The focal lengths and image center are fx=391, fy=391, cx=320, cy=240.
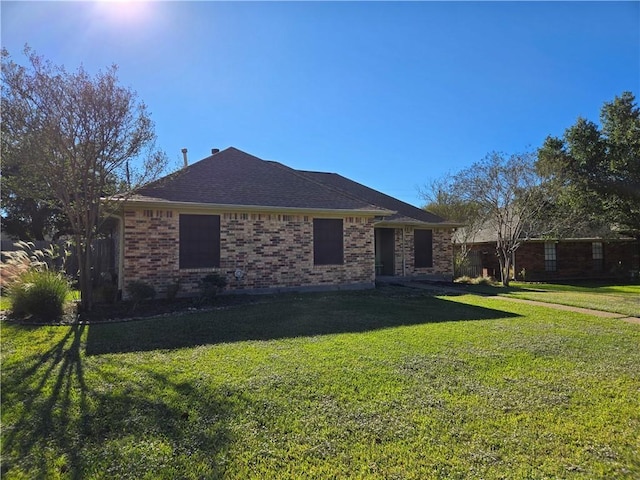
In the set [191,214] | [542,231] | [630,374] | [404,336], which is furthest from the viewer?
[542,231]

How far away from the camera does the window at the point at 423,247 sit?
1652 centimetres

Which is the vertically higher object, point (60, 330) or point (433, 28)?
point (433, 28)

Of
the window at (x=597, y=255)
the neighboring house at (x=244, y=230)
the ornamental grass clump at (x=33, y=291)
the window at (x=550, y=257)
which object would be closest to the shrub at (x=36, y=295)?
the ornamental grass clump at (x=33, y=291)

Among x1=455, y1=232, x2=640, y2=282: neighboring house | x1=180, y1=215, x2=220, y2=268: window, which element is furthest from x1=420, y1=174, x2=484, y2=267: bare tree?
x1=180, y1=215, x2=220, y2=268: window

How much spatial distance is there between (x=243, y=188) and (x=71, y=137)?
199 inches

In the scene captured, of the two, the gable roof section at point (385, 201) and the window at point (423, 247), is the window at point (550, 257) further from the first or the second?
the window at point (423, 247)

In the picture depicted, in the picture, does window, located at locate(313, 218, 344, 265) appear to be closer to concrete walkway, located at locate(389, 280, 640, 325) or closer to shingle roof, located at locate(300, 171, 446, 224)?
concrete walkway, located at locate(389, 280, 640, 325)

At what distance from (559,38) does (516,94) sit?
2985 millimetres

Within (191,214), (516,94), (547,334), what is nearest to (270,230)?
(191,214)

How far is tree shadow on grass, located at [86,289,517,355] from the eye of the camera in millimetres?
6094

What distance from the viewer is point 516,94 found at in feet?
38.6

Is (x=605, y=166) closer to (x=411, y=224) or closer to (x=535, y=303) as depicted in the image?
(x=411, y=224)

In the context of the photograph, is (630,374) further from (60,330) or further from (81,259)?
(81,259)

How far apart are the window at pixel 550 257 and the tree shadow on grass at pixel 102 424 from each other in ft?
72.6
